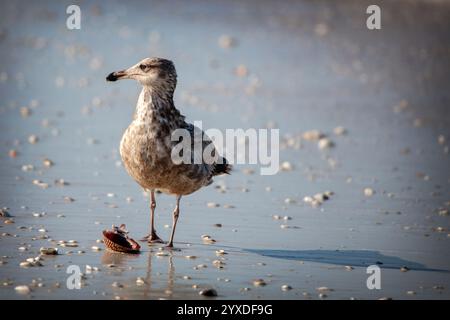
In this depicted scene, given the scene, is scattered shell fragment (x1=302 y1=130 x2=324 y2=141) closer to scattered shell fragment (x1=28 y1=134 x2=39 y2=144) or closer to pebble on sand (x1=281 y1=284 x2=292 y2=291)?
scattered shell fragment (x1=28 y1=134 x2=39 y2=144)

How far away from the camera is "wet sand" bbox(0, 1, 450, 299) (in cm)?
838

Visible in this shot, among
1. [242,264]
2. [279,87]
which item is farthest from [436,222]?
[279,87]

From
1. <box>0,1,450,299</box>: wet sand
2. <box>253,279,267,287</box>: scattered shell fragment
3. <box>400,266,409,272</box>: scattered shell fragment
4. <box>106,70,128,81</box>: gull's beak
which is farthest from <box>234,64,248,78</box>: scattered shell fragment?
<box>253,279,267,287</box>: scattered shell fragment

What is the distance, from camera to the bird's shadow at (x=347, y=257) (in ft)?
29.5

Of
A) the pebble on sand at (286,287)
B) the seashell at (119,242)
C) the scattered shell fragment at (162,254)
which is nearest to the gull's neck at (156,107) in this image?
the seashell at (119,242)

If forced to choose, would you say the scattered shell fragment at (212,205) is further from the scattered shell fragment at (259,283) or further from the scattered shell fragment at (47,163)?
the scattered shell fragment at (259,283)

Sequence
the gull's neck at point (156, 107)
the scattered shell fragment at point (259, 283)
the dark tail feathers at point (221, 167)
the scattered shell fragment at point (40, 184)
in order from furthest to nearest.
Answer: the scattered shell fragment at point (40, 184) < the dark tail feathers at point (221, 167) < the gull's neck at point (156, 107) < the scattered shell fragment at point (259, 283)

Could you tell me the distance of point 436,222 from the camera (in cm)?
1084

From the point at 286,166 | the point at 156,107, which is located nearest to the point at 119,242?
Answer: the point at 156,107

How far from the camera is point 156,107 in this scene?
369 inches

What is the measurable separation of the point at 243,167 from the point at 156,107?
425 cm

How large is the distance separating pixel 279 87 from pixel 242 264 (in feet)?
39.0

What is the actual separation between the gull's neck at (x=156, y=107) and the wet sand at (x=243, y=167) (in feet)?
4.46
